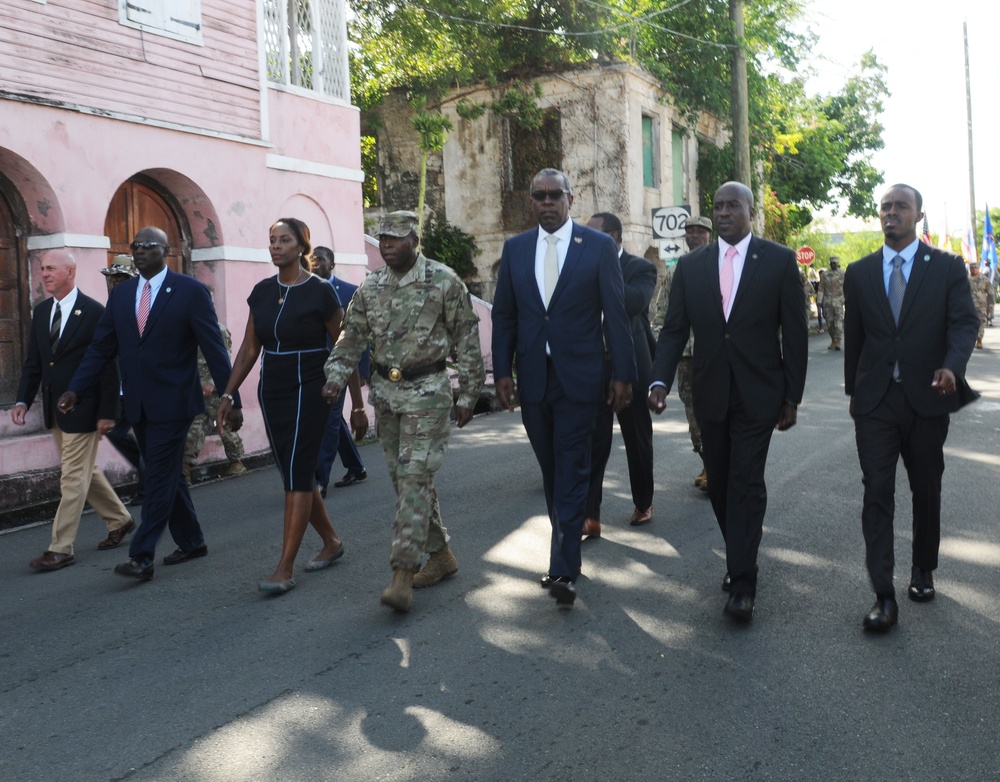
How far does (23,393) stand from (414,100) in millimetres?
19307

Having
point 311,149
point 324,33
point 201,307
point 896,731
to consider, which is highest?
point 324,33

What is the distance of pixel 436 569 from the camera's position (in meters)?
6.03

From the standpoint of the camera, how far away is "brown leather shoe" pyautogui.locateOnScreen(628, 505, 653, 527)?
7.37 m

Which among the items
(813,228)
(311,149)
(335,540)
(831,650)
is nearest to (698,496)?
(335,540)

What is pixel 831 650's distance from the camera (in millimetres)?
4723

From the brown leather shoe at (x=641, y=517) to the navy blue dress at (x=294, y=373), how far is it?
2359 mm

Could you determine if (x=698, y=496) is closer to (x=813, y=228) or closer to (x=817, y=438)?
(x=817, y=438)

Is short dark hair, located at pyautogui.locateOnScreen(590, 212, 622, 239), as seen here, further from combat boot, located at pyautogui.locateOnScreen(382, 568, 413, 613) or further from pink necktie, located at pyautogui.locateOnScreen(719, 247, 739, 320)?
combat boot, located at pyautogui.locateOnScreen(382, 568, 413, 613)

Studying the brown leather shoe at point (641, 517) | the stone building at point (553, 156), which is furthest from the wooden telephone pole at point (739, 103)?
the brown leather shoe at point (641, 517)

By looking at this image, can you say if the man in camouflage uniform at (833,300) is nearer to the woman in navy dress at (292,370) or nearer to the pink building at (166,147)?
the pink building at (166,147)

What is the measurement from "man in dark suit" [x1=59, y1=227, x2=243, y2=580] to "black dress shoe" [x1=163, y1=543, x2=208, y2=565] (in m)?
0.40

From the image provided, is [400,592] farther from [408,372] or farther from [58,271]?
[58,271]

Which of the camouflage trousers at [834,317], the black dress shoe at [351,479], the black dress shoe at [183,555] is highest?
the camouflage trousers at [834,317]

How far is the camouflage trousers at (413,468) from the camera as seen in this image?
5.43 meters
